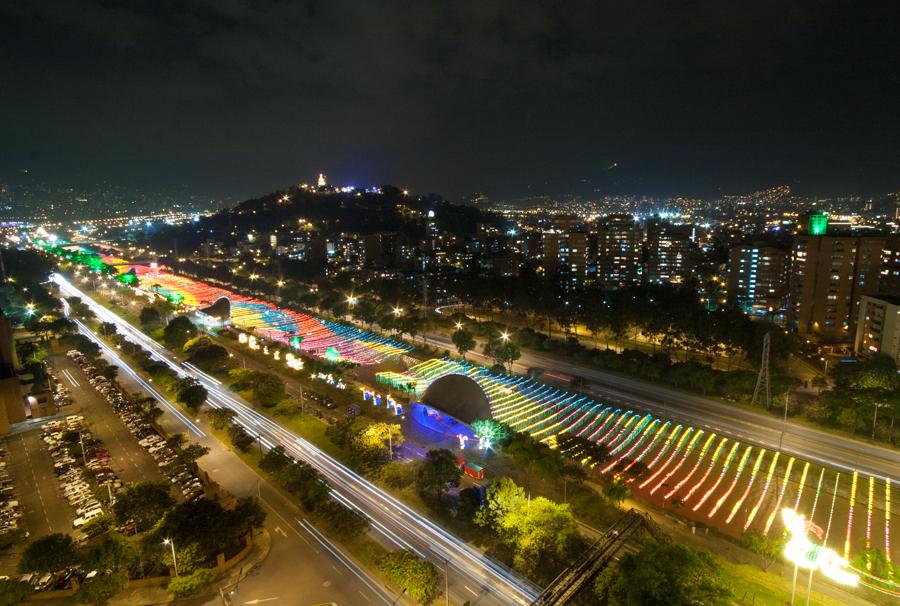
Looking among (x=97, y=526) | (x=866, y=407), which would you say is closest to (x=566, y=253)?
(x=866, y=407)

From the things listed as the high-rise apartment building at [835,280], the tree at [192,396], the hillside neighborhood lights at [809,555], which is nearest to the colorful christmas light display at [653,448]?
the hillside neighborhood lights at [809,555]

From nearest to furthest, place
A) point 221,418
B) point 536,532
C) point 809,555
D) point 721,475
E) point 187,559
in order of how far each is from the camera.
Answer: point 809,555
point 536,532
point 187,559
point 721,475
point 221,418

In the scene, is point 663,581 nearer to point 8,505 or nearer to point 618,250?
point 8,505

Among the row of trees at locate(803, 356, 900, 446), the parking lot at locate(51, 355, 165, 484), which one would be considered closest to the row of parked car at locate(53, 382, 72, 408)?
the parking lot at locate(51, 355, 165, 484)

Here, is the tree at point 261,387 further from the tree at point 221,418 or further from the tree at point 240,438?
the tree at point 240,438

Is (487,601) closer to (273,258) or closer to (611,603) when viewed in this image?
(611,603)

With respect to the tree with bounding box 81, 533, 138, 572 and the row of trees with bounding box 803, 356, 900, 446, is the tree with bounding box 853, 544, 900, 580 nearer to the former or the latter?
the row of trees with bounding box 803, 356, 900, 446

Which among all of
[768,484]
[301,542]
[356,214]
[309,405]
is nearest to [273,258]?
[356,214]
